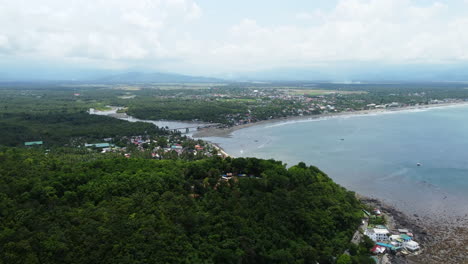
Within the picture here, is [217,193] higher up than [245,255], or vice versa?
[217,193]

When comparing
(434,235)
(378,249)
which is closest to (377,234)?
(378,249)

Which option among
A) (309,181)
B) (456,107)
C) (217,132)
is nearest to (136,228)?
(309,181)

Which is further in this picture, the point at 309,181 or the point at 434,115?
the point at 434,115

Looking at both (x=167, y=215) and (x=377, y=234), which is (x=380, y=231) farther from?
(x=167, y=215)

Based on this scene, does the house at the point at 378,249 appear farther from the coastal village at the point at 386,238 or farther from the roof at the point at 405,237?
the roof at the point at 405,237

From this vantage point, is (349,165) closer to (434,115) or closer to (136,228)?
(136,228)

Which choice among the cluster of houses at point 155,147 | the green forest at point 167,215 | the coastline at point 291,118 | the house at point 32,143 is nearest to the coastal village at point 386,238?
the green forest at point 167,215
